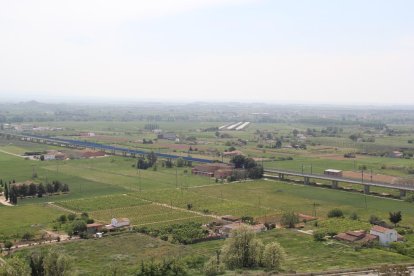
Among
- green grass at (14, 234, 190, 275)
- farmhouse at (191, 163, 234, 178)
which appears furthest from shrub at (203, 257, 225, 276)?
farmhouse at (191, 163, 234, 178)

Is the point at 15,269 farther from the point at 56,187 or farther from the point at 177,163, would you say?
the point at 177,163

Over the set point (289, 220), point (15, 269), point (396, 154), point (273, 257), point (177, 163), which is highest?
point (15, 269)

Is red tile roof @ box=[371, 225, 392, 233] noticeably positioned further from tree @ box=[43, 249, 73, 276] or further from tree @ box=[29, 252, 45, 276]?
tree @ box=[29, 252, 45, 276]

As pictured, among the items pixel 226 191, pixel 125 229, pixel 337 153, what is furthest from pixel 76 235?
pixel 337 153

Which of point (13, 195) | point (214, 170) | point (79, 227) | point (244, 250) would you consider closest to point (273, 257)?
point (244, 250)

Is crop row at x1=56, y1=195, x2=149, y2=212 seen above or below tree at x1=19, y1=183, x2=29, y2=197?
below

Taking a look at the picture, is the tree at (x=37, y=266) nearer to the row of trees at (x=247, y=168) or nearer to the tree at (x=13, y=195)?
the tree at (x=13, y=195)
